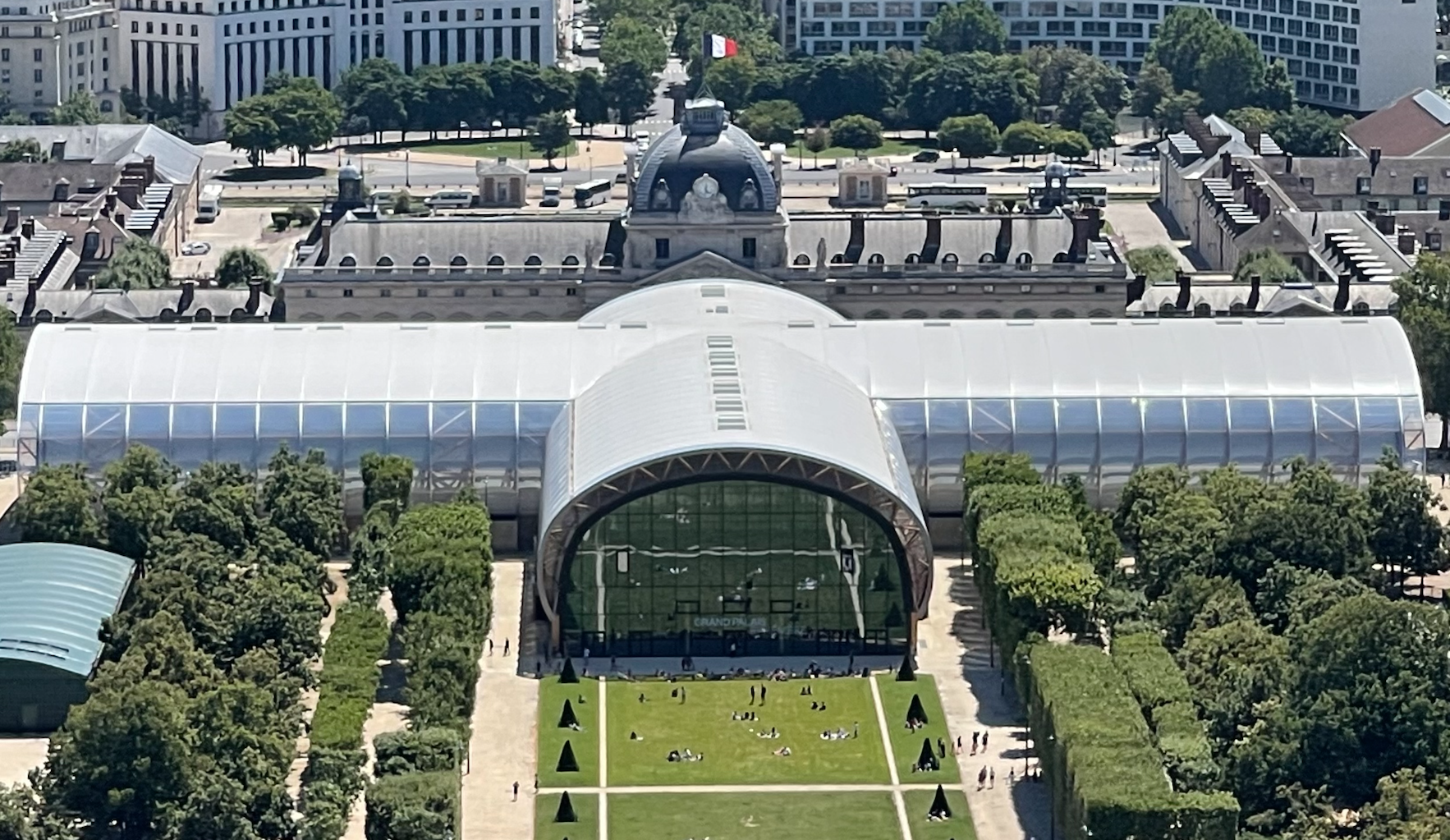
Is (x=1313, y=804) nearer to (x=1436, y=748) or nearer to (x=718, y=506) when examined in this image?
(x=1436, y=748)

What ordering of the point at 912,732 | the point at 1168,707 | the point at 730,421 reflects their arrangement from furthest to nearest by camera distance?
the point at 730,421, the point at 912,732, the point at 1168,707

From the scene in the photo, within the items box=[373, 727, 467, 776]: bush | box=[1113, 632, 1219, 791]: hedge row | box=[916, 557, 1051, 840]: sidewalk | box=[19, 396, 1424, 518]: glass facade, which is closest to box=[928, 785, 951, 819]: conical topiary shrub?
box=[916, 557, 1051, 840]: sidewalk

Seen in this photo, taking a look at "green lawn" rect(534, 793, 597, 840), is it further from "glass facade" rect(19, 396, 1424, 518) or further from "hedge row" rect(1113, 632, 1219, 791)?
"glass facade" rect(19, 396, 1424, 518)

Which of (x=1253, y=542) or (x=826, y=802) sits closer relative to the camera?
(x=826, y=802)

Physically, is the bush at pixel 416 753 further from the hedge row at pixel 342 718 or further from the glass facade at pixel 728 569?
the glass facade at pixel 728 569

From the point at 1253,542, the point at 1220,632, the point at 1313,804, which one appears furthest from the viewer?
the point at 1253,542

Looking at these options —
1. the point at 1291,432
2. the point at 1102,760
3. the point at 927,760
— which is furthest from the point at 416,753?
the point at 1291,432

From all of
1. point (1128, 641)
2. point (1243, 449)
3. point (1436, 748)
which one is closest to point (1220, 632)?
point (1128, 641)

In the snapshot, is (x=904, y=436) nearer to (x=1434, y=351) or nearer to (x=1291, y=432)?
(x=1291, y=432)
